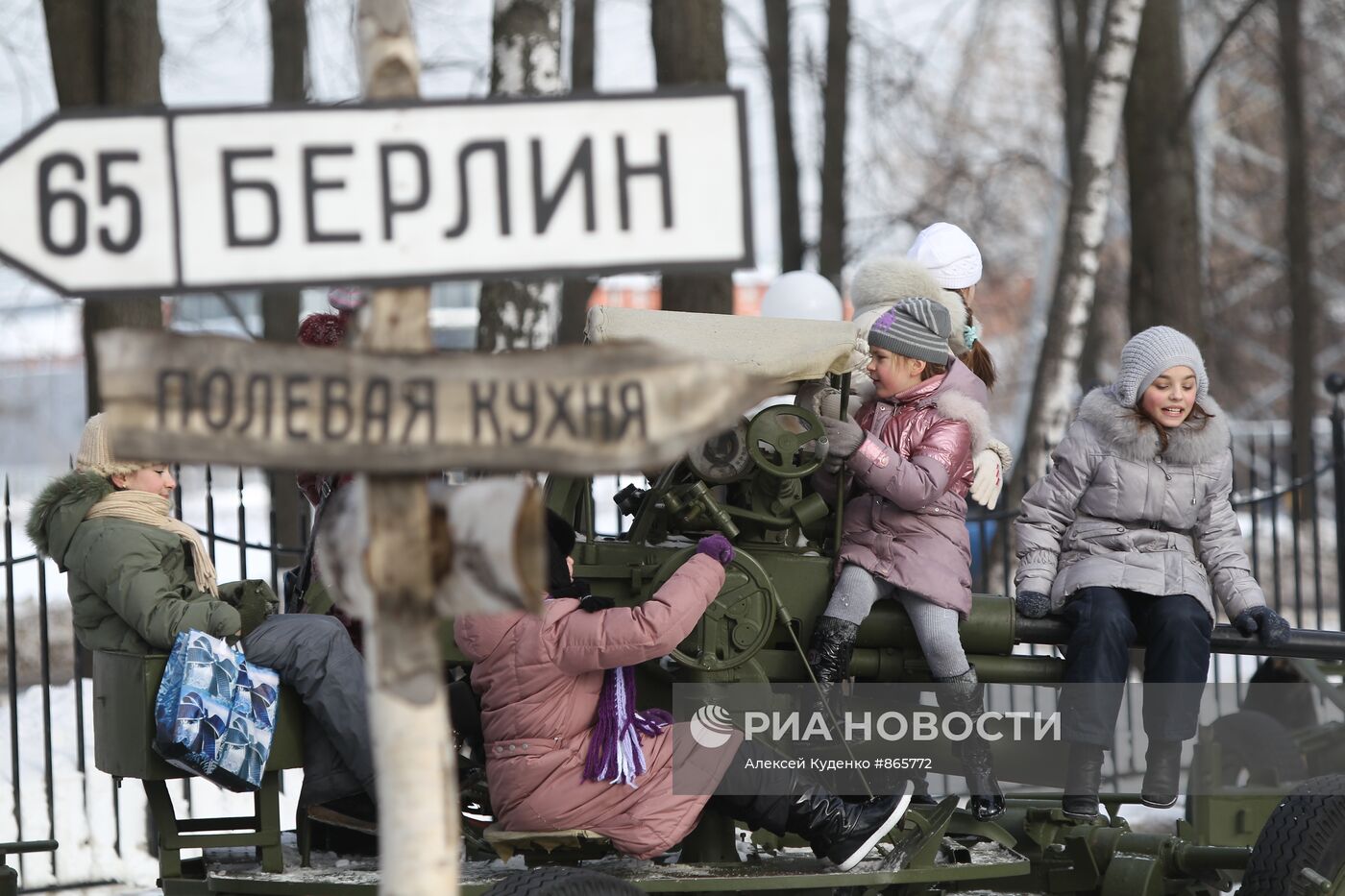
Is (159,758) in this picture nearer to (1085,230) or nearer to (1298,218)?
(1085,230)

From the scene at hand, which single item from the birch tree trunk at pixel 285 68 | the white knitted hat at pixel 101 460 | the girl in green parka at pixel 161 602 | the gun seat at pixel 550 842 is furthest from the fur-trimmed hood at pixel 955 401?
the birch tree trunk at pixel 285 68

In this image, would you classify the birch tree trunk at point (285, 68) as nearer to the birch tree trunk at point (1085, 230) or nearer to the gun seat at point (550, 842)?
the birch tree trunk at point (1085, 230)

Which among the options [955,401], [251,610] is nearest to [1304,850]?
[955,401]

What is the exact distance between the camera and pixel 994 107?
1300 inches

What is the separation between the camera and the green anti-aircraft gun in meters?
4.95

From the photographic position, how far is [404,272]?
116 inches

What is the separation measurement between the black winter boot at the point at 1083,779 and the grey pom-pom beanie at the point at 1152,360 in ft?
3.43

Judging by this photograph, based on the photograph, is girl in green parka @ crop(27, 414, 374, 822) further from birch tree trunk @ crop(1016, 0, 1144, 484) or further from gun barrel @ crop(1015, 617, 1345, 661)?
birch tree trunk @ crop(1016, 0, 1144, 484)

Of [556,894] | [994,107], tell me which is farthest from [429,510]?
[994,107]

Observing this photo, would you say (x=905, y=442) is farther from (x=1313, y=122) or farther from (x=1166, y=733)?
(x=1313, y=122)

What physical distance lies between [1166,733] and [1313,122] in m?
26.0

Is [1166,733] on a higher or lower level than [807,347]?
lower

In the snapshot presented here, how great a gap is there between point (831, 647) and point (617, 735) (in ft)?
2.37

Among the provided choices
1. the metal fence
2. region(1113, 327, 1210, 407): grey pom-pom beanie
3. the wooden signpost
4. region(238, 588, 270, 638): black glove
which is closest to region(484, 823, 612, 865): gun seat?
region(238, 588, 270, 638): black glove
